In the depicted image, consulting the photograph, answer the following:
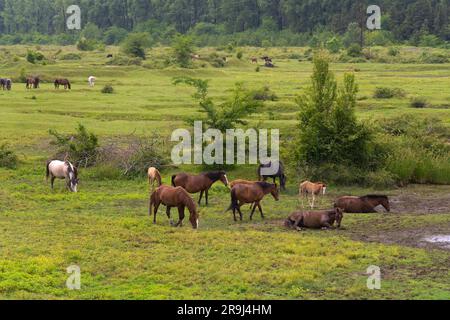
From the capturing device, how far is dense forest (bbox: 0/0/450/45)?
10281 cm

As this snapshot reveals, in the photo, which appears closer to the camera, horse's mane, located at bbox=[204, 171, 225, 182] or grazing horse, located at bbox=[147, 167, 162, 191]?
horse's mane, located at bbox=[204, 171, 225, 182]

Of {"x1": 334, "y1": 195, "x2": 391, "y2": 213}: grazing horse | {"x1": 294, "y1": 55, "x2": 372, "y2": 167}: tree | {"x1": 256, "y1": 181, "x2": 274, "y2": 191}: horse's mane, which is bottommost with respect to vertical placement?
{"x1": 334, "y1": 195, "x2": 391, "y2": 213}: grazing horse

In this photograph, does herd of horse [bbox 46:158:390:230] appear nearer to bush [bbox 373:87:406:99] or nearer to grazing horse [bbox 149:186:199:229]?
grazing horse [bbox 149:186:199:229]

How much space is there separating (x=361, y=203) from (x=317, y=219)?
2.63 metres

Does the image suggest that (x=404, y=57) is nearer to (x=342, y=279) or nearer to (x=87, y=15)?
(x=342, y=279)

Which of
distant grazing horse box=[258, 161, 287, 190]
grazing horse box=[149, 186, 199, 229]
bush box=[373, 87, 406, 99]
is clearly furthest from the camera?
bush box=[373, 87, 406, 99]

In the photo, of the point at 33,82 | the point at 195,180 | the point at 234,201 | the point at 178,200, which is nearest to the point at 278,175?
the point at 195,180

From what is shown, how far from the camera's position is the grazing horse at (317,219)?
1756 cm

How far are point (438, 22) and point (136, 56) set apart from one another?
160ft

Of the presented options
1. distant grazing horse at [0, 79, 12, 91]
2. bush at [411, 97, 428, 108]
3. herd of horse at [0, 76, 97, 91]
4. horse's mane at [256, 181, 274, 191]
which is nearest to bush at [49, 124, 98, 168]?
horse's mane at [256, 181, 274, 191]

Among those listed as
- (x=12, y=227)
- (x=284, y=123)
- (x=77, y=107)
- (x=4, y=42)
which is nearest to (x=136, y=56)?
(x=77, y=107)

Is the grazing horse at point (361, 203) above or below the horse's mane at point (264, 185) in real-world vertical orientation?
below

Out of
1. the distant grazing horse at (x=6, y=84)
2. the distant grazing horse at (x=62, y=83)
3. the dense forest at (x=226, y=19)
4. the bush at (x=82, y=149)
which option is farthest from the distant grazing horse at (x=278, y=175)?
the dense forest at (x=226, y=19)

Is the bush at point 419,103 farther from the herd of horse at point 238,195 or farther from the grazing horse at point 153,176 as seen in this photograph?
Result: the grazing horse at point 153,176
